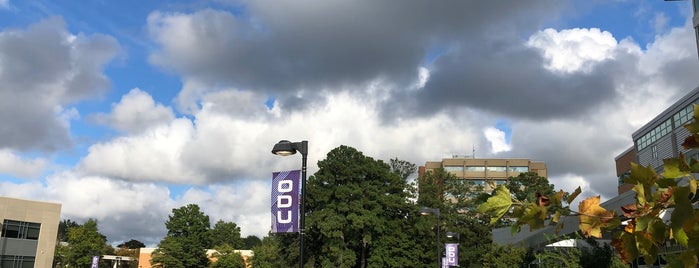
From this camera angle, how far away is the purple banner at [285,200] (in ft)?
41.4

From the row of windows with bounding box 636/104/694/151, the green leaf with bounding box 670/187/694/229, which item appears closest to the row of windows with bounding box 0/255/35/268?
the row of windows with bounding box 636/104/694/151

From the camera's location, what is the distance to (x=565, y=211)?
7.56 feet

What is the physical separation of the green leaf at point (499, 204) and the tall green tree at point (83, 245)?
284 ft

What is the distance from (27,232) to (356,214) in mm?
34955

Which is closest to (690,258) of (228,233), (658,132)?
(658,132)

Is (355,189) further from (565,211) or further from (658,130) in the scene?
(565,211)

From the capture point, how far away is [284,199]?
12.8 meters

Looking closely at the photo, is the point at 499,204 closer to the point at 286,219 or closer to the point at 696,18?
the point at 286,219

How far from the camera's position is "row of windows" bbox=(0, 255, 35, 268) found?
5963 centimetres

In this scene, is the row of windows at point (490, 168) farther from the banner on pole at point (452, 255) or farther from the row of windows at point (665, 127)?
the banner on pole at point (452, 255)

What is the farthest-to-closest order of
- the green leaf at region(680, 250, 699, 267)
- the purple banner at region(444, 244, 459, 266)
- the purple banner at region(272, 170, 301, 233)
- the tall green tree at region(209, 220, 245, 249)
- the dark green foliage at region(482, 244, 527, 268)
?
1. the tall green tree at region(209, 220, 245, 249)
2. the dark green foliage at region(482, 244, 527, 268)
3. the purple banner at region(444, 244, 459, 266)
4. the purple banner at region(272, 170, 301, 233)
5. the green leaf at region(680, 250, 699, 267)

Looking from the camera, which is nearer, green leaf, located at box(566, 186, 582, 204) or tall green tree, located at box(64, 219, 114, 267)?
green leaf, located at box(566, 186, 582, 204)

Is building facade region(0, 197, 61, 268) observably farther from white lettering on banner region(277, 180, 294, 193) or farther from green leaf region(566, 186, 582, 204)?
green leaf region(566, 186, 582, 204)

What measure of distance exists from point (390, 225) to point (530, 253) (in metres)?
25.4
